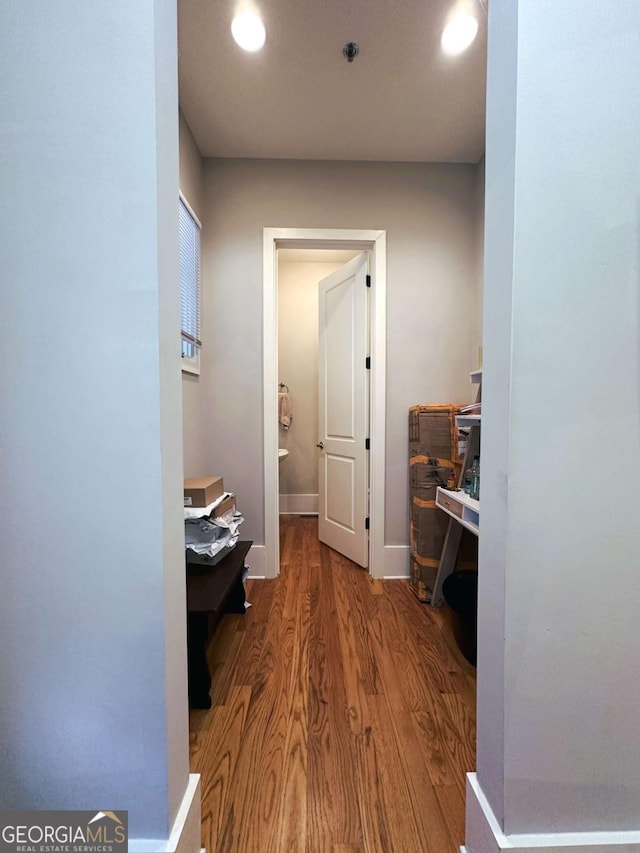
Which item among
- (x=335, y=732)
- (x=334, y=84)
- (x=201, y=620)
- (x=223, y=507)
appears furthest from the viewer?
(x=223, y=507)

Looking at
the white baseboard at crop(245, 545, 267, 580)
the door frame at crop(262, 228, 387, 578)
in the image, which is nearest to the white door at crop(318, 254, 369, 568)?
the door frame at crop(262, 228, 387, 578)

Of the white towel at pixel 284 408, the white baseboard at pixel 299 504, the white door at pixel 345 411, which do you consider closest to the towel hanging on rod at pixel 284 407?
the white towel at pixel 284 408

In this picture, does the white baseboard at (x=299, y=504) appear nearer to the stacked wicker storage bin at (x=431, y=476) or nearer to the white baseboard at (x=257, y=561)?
the white baseboard at (x=257, y=561)

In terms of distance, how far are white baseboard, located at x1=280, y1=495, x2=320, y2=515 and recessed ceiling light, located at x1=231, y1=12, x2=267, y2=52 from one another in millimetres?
3637

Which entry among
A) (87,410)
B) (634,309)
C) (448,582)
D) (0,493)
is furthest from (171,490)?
(448,582)

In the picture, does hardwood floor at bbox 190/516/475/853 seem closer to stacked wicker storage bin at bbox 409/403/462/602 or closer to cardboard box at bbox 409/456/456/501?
stacked wicker storage bin at bbox 409/403/462/602

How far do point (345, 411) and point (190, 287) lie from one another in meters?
1.37

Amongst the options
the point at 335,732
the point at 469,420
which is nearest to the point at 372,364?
the point at 469,420

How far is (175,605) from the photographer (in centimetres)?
78

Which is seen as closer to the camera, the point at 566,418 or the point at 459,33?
the point at 566,418

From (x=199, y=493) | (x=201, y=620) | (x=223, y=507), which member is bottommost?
(x=201, y=620)

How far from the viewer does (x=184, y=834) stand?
0.78m

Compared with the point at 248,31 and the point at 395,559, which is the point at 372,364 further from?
the point at 248,31

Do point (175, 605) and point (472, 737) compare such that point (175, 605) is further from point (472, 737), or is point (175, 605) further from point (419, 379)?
point (419, 379)
